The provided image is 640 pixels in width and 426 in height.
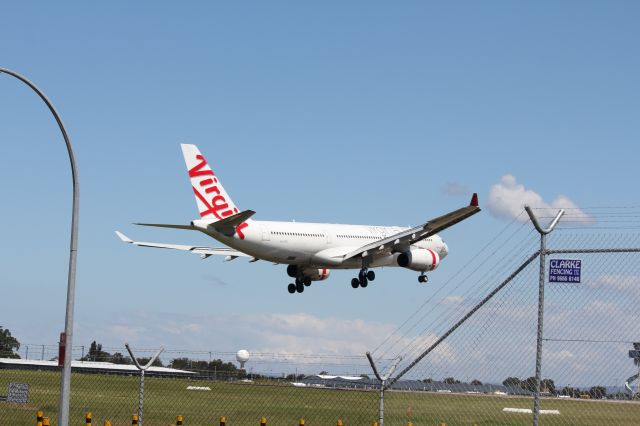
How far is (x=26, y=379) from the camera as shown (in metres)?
47.8

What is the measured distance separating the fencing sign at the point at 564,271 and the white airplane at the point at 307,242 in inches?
1421

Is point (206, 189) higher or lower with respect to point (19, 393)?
higher

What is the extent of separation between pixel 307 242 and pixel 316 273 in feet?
14.3

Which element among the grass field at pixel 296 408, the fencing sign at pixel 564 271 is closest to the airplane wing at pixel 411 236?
the grass field at pixel 296 408

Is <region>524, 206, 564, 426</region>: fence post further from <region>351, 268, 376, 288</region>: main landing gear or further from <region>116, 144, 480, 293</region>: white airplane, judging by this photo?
<region>351, 268, 376, 288</region>: main landing gear

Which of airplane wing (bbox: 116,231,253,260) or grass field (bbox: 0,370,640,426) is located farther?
airplane wing (bbox: 116,231,253,260)

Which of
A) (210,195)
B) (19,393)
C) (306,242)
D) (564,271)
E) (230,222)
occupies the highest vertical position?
(210,195)

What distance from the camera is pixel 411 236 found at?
5912cm

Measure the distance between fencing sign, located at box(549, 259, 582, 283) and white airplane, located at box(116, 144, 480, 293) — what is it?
3610 cm

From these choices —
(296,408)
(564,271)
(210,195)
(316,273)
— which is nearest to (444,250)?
(316,273)

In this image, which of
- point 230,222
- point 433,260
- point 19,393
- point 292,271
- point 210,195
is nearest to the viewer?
point 19,393

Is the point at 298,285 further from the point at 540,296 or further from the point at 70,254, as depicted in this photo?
the point at 540,296

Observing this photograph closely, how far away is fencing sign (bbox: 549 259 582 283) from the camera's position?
17688 millimetres

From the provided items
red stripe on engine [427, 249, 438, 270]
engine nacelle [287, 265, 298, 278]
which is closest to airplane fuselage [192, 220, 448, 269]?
red stripe on engine [427, 249, 438, 270]
